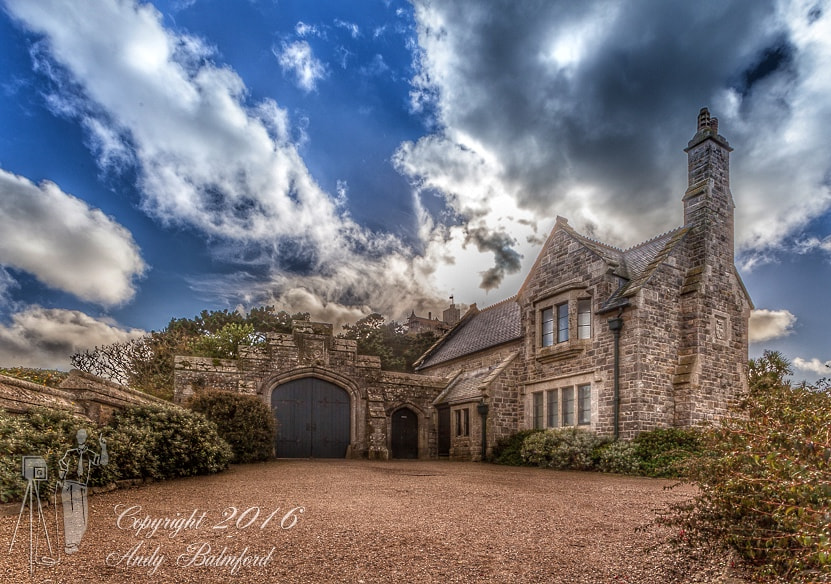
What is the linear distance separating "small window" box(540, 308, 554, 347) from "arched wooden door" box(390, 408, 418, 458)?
607 cm

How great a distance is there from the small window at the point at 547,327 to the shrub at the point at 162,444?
1134 cm

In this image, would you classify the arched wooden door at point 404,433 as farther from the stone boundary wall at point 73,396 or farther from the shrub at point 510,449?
the stone boundary wall at point 73,396

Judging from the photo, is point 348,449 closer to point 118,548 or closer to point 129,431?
point 129,431

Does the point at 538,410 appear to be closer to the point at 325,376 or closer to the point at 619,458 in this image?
the point at 619,458

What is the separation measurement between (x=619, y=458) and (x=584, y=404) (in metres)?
2.84

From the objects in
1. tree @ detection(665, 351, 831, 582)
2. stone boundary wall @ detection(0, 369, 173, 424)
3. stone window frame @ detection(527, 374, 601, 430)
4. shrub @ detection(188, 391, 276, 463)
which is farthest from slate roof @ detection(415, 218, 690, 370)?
stone boundary wall @ detection(0, 369, 173, 424)

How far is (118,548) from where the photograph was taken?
15.5 ft

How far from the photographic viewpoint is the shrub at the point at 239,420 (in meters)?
13.3

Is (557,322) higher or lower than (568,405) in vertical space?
higher

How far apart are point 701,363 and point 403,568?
14054 millimetres

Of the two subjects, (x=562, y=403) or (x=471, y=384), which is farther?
(x=471, y=384)

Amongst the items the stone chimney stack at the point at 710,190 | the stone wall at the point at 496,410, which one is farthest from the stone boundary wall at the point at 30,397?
the stone chimney stack at the point at 710,190

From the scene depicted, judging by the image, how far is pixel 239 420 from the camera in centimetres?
1353

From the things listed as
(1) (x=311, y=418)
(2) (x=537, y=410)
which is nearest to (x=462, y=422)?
(2) (x=537, y=410)
